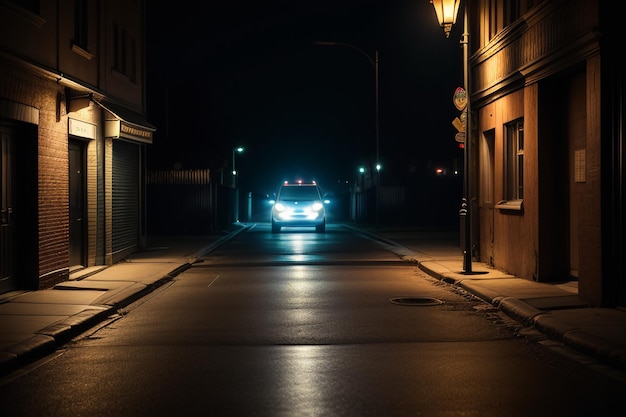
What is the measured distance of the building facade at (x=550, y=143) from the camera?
1025 cm

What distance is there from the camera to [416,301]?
39.1 feet

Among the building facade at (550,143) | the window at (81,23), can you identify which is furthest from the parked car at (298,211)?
the window at (81,23)

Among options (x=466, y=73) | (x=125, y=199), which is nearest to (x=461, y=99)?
(x=466, y=73)

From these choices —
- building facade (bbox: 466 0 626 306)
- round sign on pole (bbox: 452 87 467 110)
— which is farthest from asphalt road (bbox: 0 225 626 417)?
round sign on pole (bbox: 452 87 467 110)

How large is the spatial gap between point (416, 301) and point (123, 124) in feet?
27.3

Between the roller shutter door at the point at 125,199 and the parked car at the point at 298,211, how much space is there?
42.1 feet

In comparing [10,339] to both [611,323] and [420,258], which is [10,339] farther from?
[420,258]

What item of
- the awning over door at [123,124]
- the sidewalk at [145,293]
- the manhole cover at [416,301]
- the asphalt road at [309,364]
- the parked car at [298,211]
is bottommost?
the asphalt road at [309,364]

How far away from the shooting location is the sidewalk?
7.93 metres

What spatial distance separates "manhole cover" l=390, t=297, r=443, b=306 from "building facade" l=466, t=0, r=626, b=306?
2158 millimetres

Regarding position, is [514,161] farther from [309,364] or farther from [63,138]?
[309,364]

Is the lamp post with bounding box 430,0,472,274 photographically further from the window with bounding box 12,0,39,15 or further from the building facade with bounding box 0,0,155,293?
the window with bounding box 12,0,39,15

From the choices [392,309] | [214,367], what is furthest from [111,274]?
[214,367]

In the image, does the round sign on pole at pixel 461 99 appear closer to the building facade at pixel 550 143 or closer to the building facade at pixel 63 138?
the building facade at pixel 550 143
